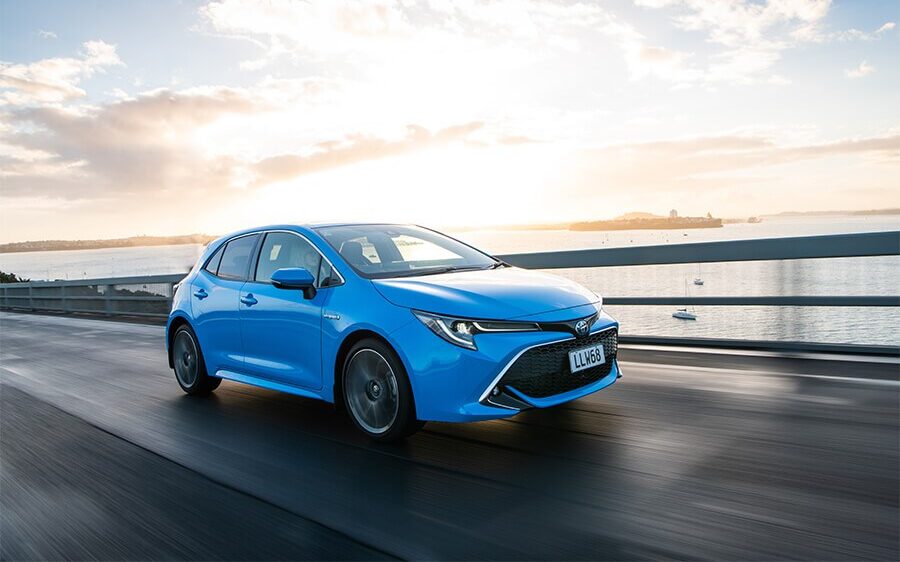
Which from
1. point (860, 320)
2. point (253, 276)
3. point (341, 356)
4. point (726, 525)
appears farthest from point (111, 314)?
point (726, 525)

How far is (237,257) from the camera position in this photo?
254 inches

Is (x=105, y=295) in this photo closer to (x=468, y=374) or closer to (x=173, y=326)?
(x=173, y=326)

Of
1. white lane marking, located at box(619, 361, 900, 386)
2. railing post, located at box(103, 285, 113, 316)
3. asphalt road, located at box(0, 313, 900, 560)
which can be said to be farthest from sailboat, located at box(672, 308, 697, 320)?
railing post, located at box(103, 285, 113, 316)

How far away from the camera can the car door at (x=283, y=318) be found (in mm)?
5238

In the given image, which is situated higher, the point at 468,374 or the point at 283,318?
the point at 283,318

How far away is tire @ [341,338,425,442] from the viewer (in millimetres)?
4566

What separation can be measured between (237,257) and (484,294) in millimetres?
2822

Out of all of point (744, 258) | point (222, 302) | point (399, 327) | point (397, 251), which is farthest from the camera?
point (744, 258)

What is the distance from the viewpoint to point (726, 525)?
3.24 meters

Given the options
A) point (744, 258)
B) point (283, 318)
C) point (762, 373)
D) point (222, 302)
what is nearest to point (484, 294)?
point (283, 318)

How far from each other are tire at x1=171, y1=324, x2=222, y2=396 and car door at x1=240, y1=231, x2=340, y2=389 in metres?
0.99

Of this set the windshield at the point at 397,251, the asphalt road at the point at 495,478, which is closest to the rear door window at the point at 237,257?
the windshield at the point at 397,251

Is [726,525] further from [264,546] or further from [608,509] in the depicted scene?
[264,546]

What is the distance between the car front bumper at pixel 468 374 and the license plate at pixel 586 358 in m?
0.16
